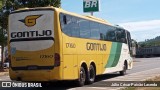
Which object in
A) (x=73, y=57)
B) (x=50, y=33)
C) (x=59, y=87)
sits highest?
(x=50, y=33)

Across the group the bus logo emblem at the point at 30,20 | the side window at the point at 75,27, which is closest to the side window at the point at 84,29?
the side window at the point at 75,27

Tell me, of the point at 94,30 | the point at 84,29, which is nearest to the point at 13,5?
the point at 94,30

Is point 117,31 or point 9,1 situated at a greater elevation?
point 9,1

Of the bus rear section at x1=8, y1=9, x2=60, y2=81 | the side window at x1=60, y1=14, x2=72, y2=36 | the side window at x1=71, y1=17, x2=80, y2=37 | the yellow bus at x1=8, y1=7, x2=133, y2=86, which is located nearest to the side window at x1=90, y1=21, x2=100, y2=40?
the yellow bus at x1=8, y1=7, x2=133, y2=86

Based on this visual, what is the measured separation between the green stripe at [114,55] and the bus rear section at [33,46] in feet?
23.6

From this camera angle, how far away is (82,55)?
59.7ft

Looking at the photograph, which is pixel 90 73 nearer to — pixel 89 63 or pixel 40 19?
pixel 89 63

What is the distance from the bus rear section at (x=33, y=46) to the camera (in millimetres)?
15727

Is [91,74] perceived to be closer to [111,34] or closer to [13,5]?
Result: [111,34]

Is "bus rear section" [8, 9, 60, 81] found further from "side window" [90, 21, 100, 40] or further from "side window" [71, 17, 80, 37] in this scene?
"side window" [90, 21, 100, 40]

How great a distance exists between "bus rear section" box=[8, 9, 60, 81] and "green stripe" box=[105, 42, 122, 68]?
23.6 feet

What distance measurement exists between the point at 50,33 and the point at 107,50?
23.4 ft

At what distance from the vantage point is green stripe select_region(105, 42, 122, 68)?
→ 22991 mm

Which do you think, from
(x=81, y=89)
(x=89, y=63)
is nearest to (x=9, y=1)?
(x=89, y=63)
